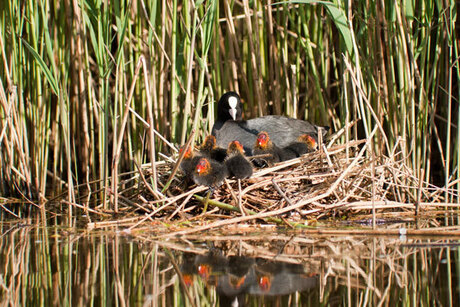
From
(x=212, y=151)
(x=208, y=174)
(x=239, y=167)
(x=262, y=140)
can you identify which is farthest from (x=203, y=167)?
(x=262, y=140)

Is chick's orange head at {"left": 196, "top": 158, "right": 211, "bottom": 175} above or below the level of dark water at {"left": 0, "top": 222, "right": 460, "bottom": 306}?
above

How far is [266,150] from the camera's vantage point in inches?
160

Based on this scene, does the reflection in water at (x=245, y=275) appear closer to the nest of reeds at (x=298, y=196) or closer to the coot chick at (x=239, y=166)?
the nest of reeds at (x=298, y=196)

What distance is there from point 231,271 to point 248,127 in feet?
7.42

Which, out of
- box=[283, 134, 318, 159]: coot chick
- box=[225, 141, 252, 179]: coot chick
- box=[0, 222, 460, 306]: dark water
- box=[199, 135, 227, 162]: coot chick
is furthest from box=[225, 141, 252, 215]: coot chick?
box=[283, 134, 318, 159]: coot chick

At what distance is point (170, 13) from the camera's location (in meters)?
4.81

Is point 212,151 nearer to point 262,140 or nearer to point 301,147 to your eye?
point 262,140

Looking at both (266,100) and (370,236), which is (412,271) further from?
(266,100)

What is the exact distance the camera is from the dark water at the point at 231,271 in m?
2.14

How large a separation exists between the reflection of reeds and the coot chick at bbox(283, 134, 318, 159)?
0.80 ft

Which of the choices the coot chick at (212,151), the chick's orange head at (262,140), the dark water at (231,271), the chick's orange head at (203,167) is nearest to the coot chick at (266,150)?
the chick's orange head at (262,140)

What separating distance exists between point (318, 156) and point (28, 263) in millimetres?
1980

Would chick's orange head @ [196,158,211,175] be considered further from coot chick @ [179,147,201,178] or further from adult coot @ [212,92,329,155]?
adult coot @ [212,92,329,155]

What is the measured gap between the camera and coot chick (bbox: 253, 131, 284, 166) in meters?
4.02
